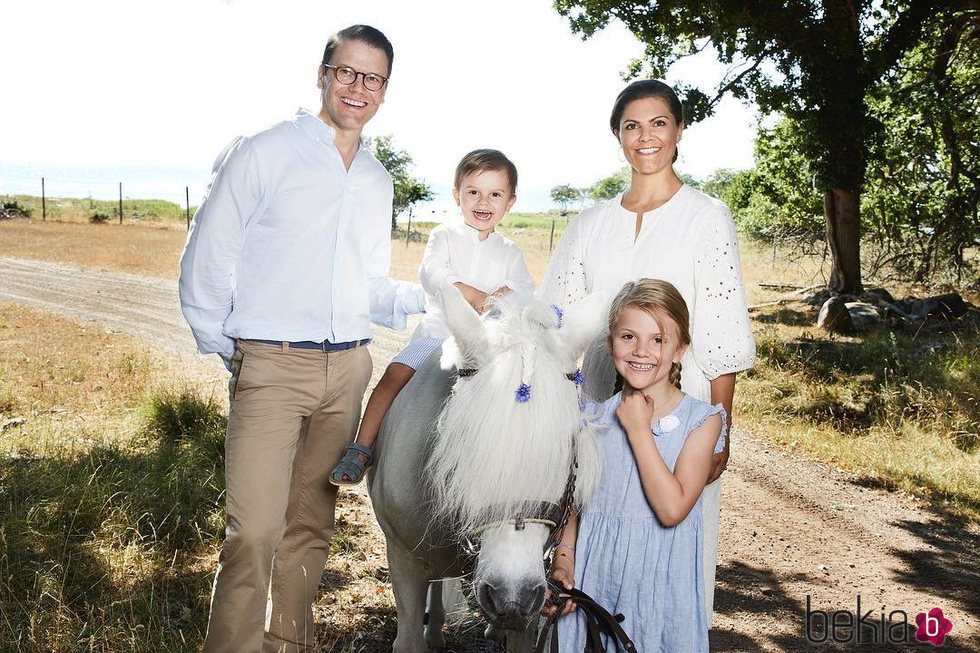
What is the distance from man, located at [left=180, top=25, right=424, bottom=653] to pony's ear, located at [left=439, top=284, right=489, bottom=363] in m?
0.80

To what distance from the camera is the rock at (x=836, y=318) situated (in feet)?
38.3

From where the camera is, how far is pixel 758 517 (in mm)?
5375

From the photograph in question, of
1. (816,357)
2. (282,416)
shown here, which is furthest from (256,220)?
(816,357)

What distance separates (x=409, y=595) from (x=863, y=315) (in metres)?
11.1

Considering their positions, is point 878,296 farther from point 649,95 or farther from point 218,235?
point 218,235

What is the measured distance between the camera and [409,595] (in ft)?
9.46

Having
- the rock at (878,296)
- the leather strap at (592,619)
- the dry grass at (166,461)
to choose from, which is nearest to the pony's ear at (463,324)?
the leather strap at (592,619)

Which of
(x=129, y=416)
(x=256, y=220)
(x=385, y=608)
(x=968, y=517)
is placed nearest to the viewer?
(x=256, y=220)

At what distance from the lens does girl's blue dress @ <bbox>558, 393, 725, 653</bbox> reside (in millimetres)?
2180

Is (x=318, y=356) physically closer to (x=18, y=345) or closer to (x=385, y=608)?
(x=385, y=608)

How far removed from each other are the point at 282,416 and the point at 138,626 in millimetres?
1278

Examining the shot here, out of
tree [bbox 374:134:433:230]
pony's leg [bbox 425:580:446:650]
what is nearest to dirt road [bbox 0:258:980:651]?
pony's leg [bbox 425:580:446:650]

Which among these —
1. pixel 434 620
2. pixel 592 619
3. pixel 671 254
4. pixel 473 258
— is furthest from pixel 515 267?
pixel 434 620

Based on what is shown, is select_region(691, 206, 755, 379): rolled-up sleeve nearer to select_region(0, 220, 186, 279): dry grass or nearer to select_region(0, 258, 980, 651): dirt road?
select_region(0, 258, 980, 651): dirt road
